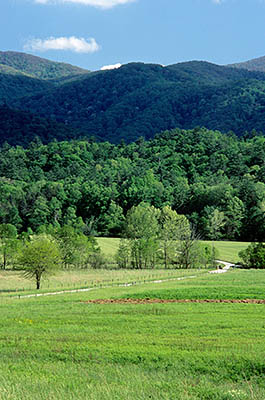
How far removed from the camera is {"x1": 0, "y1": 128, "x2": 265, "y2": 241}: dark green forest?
12369 centimetres

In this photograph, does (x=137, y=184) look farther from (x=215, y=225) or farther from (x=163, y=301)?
(x=163, y=301)

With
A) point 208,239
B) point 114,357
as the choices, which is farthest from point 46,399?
point 208,239

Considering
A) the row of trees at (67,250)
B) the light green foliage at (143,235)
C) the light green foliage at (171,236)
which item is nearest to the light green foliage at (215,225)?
the light green foliage at (143,235)

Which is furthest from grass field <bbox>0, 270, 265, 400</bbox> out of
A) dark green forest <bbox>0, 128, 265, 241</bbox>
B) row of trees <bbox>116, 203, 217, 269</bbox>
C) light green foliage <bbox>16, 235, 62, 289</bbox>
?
dark green forest <bbox>0, 128, 265, 241</bbox>

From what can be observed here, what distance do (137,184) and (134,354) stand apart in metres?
131

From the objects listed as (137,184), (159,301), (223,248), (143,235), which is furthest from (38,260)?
(137,184)

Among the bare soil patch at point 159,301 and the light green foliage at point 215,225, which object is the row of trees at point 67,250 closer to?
the light green foliage at point 215,225

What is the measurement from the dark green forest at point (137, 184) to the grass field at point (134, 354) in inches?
3171

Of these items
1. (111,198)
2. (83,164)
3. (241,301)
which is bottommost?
(241,301)

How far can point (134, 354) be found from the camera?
15.2 metres

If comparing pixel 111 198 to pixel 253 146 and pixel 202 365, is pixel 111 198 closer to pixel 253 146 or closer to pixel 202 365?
pixel 253 146

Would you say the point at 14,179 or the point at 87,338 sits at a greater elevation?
the point at 14,179

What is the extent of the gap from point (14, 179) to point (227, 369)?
154996 millimetres

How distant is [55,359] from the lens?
15.1 meters
